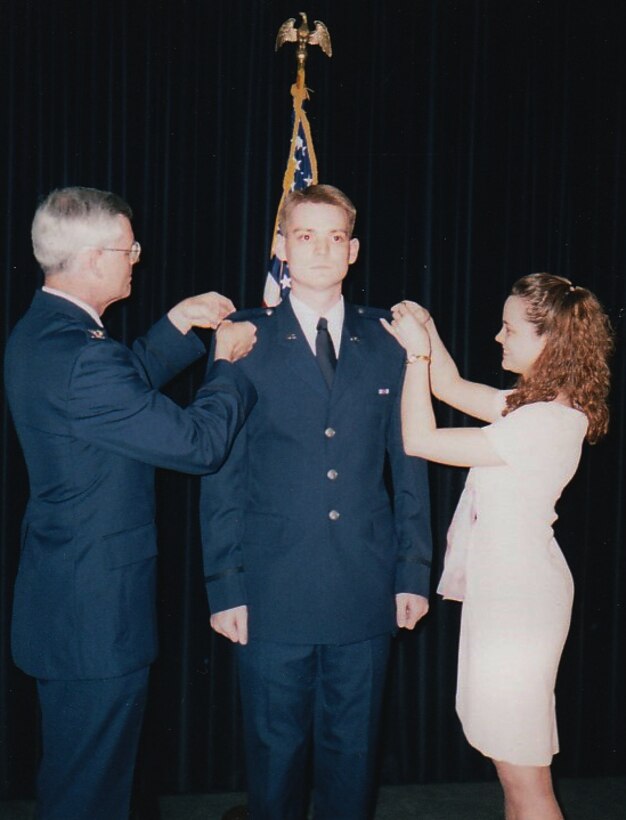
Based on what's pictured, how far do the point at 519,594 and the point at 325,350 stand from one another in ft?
2.68

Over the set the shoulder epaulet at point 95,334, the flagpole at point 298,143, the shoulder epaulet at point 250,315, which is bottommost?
the shoulder epaulet at point 95,334

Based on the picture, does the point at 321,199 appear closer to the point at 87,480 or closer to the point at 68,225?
the point at 68,225

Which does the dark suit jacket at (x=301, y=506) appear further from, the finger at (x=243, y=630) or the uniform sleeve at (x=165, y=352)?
the uniform sleeve at (x=165, y=352)

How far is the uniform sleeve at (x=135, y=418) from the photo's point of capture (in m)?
1.61

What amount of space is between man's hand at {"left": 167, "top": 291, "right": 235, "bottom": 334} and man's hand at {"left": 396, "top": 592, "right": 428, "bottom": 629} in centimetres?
92

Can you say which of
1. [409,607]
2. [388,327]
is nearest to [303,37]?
[388,327]

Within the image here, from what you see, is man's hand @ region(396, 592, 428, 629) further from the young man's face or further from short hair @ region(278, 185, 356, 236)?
short hair @ region(278, 185, 356, 236)

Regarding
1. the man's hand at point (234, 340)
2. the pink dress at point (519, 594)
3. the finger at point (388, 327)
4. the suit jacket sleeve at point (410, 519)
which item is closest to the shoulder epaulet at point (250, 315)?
the man's hand at point (234, 340)

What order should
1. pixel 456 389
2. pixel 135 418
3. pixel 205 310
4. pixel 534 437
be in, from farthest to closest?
pixel 456 389 → pixel 205 310 → pixel 534 437 → pixel 135 418

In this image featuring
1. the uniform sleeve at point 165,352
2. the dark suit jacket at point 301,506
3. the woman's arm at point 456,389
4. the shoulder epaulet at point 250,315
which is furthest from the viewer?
the woman's arm at point 456,389

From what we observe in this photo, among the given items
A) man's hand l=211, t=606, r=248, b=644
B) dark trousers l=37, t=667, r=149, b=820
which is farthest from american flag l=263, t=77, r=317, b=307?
dark trousers l=37, t=667, r=149, b=820

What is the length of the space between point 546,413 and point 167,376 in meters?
1.08

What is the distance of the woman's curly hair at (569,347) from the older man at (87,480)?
805 millimetres

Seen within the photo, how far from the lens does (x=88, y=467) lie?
5.57 feet
